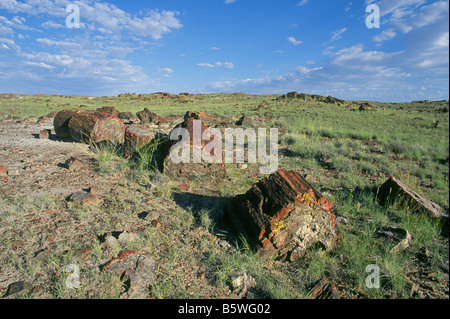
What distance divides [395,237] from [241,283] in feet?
6.92

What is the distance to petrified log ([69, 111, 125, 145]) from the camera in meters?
6.68

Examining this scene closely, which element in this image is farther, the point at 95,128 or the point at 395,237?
the point at 95,128

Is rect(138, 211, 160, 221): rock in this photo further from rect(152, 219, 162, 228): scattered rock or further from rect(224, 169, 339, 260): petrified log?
rect(224, 169, 339, 260): petrified log

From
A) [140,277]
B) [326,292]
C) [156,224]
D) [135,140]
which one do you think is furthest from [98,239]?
[135,140]

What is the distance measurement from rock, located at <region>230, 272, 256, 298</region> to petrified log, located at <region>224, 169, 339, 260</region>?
382 mm

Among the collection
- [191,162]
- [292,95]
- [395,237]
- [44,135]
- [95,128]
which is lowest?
[395,237]

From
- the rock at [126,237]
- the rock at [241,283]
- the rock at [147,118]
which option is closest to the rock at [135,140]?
the rock at [126,237]

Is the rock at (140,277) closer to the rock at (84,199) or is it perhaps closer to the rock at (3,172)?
the rock at (84,199)

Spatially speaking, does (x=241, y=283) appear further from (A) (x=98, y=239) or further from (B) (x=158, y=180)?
(B) (x=158, y=180)

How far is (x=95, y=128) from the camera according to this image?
21.8ft

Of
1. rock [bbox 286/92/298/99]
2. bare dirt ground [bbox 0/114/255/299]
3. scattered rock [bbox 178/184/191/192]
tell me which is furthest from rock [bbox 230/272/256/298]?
rock [bbox 286/92/298/99]

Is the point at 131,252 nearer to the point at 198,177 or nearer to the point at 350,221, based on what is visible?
the point at 198,177

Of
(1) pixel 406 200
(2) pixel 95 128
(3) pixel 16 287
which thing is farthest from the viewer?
(2) pixel 95 128
